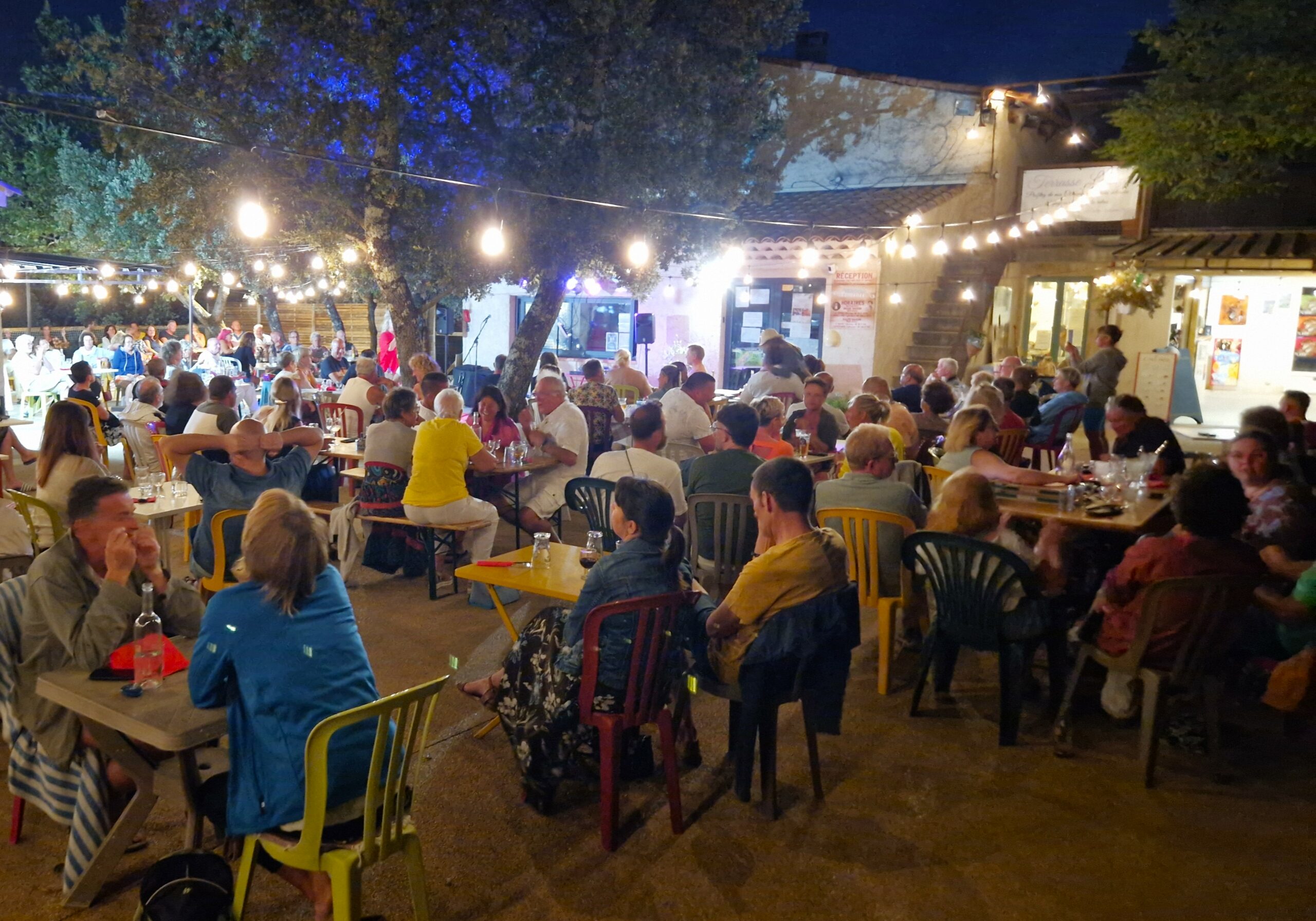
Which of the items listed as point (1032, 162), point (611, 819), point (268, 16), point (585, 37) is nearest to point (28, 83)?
point (268, 16)

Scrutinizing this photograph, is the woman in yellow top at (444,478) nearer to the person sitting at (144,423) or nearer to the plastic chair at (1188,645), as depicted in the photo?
the person sitting at (144,423)

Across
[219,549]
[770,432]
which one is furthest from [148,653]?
[770,432]

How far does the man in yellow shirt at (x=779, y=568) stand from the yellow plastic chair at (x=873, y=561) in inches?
48.1

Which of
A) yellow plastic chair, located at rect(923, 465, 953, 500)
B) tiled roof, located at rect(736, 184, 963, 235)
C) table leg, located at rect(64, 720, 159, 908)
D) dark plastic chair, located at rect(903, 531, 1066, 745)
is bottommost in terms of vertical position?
table leg, located at rect(64, 720, 159, 908)

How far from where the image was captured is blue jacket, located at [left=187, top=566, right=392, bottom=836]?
101 inches

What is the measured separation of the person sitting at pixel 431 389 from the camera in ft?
26.2

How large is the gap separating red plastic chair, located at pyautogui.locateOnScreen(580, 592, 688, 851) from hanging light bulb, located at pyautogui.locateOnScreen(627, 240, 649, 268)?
300 inches

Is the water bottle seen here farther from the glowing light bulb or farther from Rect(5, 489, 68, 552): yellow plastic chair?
the glowing light bulb

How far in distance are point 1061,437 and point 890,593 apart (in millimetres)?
5833

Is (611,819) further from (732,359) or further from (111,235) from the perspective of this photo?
(111,235)

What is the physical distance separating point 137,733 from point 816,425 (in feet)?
19.6

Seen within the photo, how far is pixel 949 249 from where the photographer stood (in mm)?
15781

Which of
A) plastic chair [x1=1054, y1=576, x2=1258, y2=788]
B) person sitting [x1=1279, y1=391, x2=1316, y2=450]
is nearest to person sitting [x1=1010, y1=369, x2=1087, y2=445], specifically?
person sitting [x1=1279, y1=391, x2=1316, y2=450]

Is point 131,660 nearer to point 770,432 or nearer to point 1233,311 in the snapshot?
point 770,432
